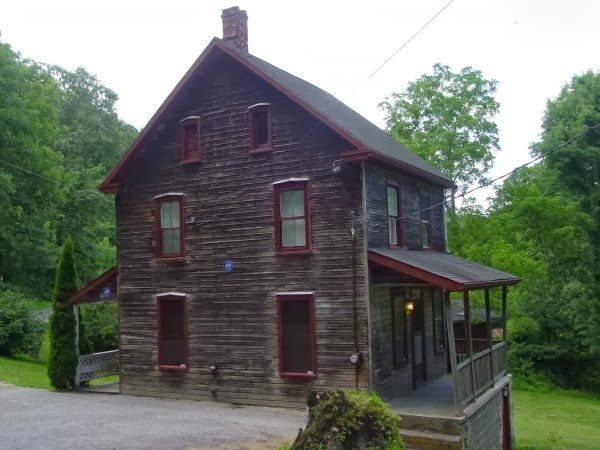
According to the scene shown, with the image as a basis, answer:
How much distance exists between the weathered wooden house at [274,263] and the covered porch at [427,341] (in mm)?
64

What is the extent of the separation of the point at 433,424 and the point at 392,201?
19.8 ft

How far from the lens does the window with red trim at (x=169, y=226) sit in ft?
56.2

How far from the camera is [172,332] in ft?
55.9

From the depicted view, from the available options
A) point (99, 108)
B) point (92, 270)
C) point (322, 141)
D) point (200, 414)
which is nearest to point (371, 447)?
point (200, 414)

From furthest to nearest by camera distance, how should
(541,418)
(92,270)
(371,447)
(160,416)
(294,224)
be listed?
1. (92,270)
2. (541,418)
3. (294,224)
4. (160,416)
5. (371,447)

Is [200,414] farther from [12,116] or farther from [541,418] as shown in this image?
→ [12,116]

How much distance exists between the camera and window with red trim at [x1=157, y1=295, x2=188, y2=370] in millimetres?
16828

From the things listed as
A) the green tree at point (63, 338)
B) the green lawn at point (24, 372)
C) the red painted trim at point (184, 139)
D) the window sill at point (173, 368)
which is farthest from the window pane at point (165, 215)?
the green lawn at point (24, 372)

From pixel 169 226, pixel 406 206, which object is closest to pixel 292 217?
pixel 406 206

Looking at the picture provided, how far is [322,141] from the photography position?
15.0 m

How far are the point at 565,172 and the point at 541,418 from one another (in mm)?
13735

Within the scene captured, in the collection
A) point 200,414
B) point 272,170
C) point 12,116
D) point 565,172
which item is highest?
point 12,116

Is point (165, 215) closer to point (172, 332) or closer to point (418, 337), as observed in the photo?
point (172, 332)

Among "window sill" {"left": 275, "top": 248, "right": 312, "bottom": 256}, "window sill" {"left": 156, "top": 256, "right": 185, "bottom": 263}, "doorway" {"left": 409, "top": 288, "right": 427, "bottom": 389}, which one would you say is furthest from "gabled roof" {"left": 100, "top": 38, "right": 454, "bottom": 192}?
"doorway" {"left": 409, "top": 288, "right": 427, "bottom": 389}
